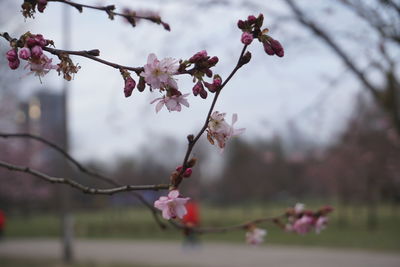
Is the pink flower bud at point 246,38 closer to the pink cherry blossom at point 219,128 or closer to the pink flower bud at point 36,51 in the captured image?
the pink cherry blossom at point 219,128

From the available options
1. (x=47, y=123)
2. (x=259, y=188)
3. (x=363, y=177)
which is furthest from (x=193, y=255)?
(x=259, y=188)

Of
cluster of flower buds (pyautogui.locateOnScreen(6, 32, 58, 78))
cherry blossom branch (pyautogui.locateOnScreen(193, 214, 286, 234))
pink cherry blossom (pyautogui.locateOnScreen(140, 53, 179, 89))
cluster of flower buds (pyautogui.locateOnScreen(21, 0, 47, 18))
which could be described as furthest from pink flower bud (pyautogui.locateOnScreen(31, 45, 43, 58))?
cherry blossom branch (pyautogui.locateOnScreen(193, 214, 286, 234))

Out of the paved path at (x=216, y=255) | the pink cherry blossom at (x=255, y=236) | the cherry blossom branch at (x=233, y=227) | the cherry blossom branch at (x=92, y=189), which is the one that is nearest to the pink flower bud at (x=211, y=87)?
the cherry blossom branch at (x=92, y=189)

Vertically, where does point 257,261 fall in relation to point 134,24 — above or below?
above

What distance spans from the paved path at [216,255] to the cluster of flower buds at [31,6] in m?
10.3

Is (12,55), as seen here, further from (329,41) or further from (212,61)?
(329,41)

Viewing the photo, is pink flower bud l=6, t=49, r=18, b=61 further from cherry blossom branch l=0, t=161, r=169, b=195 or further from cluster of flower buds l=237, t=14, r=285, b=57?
cluster of flower buds l=237, t=14, r=285, b=57

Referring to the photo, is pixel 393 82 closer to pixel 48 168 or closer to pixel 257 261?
pixel 257 261

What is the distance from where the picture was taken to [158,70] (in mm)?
1212

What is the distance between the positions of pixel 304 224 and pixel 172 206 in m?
1.05

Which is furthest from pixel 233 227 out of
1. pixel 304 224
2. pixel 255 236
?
pixel 304 224

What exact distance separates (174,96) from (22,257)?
44.1 feet

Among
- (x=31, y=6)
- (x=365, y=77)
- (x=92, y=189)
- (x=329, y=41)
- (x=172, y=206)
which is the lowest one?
(x=172, y=206)

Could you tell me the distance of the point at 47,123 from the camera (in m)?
28.3
